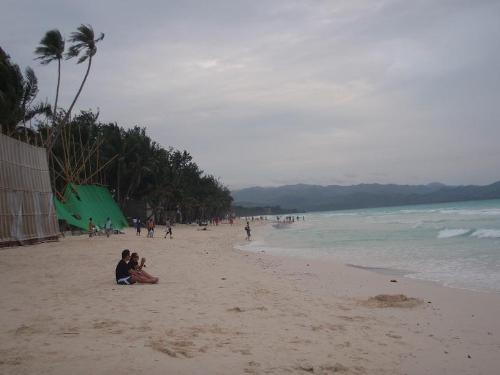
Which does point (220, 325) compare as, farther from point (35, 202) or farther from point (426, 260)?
point (35, 202)

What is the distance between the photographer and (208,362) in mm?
4645

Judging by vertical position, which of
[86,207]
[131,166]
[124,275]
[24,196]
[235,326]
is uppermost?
[131,166]

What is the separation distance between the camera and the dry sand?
15.3 ft

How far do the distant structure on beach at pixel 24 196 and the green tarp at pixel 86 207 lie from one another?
5.35 meters

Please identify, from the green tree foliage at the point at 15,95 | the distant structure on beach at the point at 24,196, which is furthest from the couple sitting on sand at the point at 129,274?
the green tree foliage at the point at 15,95

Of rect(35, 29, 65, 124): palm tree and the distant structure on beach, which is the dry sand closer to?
the distant structure on beach

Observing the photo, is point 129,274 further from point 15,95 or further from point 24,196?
point 15,95

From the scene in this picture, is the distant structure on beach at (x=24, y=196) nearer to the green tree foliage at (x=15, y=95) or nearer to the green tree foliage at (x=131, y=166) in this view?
the green tree foliage at (x=15, y=95)

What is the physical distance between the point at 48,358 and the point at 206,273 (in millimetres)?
7381

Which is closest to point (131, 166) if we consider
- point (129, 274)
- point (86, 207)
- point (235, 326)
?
point (86, 207)

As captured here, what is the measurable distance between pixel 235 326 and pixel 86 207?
23.9 meters

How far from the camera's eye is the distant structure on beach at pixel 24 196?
15.8 metres

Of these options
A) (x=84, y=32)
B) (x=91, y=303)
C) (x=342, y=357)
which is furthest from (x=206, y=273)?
(x=84, y=32)

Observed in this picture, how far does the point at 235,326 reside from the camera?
20.5 feet
